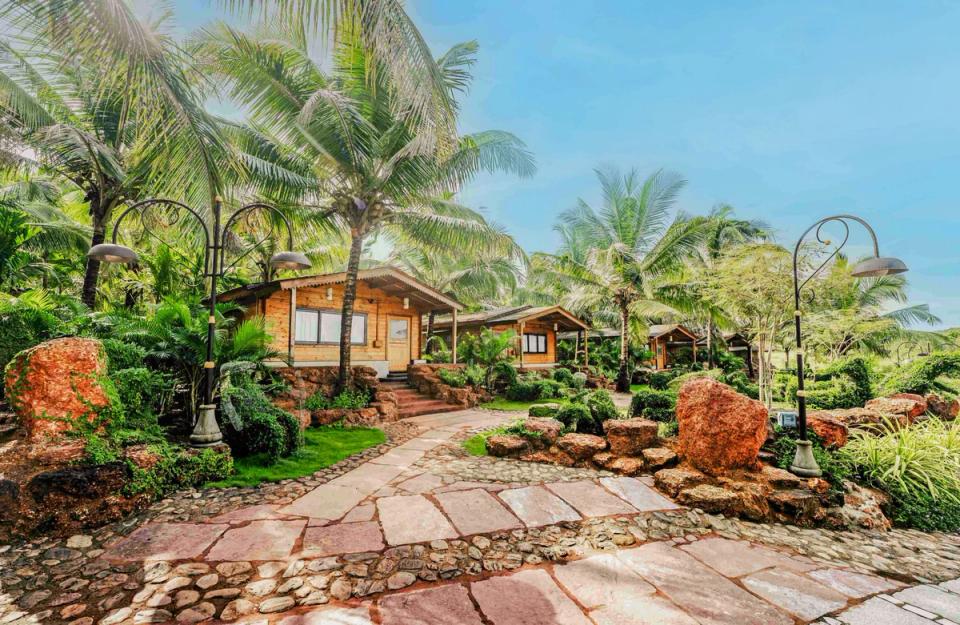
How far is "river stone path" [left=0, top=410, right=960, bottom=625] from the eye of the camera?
2.31 metres

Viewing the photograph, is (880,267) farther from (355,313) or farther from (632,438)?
(355,313)

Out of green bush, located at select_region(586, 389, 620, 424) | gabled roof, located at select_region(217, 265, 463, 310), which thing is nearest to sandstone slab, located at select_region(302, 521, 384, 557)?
green bush, located at select_region(586, 389, 620, 424)

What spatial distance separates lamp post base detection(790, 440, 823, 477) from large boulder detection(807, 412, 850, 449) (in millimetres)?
907

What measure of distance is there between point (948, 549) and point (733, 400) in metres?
2.19

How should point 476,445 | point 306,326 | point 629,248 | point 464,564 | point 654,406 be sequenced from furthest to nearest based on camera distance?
point 629,248
point 306,326
point 654,406
point 476,445
point 464,564

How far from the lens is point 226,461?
454cm

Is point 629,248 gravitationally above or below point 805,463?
above

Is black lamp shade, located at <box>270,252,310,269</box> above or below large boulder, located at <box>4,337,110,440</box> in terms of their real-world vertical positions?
above

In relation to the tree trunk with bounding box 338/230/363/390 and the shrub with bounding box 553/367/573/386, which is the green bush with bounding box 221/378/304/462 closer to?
the tree trunk with bounding box 338/230/363/390

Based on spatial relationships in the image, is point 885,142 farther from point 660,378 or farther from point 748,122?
point 660,378

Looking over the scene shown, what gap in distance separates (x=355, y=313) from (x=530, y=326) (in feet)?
30.8

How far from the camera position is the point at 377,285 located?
13430 mm

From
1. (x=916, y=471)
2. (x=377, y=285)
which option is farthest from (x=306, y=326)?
(x=916, y=471)

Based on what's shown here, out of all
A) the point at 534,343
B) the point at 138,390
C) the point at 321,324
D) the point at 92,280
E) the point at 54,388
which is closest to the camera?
the point at 54,388
